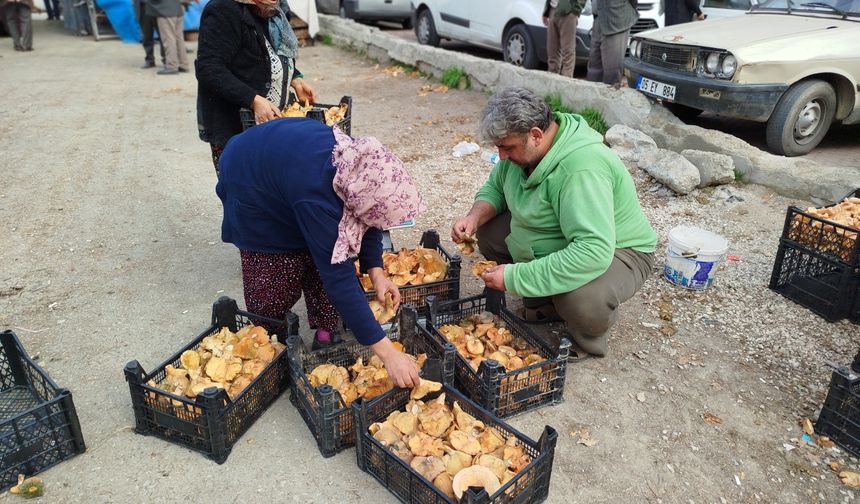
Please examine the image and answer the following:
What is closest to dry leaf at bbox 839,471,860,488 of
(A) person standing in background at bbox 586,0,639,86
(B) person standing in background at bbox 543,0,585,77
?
(A) person standing in background at bbox 586,0,639,86

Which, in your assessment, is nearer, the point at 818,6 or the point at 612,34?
the point at 818,6

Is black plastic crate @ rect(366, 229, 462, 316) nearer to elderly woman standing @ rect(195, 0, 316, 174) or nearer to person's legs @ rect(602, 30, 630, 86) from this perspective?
elderly woman standing @ rect(195, 0, 316, 174)

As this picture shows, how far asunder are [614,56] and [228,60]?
476cm

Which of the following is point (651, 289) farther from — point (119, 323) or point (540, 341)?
point (119, 323)

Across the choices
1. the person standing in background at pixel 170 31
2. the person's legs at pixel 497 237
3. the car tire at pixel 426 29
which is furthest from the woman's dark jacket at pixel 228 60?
the car tire at pixel 426 29

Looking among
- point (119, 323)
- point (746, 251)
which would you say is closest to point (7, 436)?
point (119, 323)

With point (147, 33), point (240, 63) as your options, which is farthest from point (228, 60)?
point (147, 33)

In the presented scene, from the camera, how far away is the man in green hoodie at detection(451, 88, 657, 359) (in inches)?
112

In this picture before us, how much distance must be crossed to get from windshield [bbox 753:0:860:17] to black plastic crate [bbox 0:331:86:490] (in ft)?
22.7

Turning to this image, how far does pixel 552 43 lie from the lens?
7773mm

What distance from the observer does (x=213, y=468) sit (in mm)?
2602

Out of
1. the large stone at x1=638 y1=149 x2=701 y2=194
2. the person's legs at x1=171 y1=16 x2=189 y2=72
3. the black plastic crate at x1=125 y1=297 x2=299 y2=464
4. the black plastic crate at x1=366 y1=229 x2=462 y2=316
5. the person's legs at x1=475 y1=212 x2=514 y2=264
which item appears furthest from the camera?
the person's legs at x1=171 y1=16 x2=189 y2=72

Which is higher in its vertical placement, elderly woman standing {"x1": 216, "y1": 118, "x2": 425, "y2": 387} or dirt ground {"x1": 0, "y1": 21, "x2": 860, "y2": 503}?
elderly woman standing {"x1": 216, "y1": 118, "x2": 425, "y2": 387}

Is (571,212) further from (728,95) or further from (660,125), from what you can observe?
(660,125)
